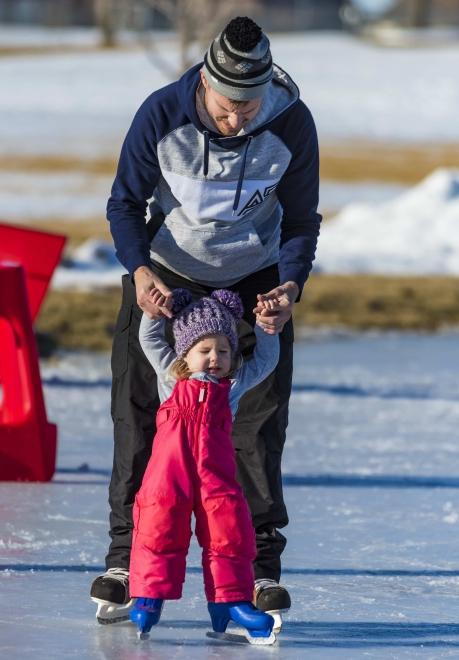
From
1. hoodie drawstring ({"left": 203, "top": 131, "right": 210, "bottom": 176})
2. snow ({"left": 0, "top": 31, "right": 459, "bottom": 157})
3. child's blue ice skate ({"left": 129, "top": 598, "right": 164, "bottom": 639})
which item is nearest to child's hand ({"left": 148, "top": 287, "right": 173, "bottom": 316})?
hoodie drawstring ({"left": 203, "top": 131, "right": 210, "bottom": 176})

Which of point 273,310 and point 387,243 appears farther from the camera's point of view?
point 387,243

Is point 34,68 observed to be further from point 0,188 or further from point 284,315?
point 284,315

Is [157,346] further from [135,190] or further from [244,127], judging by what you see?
[244,127]

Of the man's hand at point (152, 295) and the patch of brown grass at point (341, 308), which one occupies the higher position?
the man's hand at point (152, 295)

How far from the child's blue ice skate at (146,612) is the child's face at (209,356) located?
0.57 meters

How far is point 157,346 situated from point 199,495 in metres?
0.42

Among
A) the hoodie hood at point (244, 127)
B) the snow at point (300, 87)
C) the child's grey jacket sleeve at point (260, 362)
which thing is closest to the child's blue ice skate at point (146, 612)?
the child's grey jacket sleeve at point (260, 362)

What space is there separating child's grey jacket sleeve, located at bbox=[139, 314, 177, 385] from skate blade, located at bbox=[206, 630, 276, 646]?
25.6 inches

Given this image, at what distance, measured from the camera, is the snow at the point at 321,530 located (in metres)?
→ 3.94

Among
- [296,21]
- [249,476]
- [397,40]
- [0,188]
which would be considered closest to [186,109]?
[249,476]

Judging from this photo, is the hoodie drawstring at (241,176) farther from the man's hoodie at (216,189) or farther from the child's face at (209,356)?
the child's face at (209,356)

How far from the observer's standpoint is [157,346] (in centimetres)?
396

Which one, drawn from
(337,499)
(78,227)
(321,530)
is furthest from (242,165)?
(78,227)

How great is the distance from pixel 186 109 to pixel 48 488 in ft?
8.50
